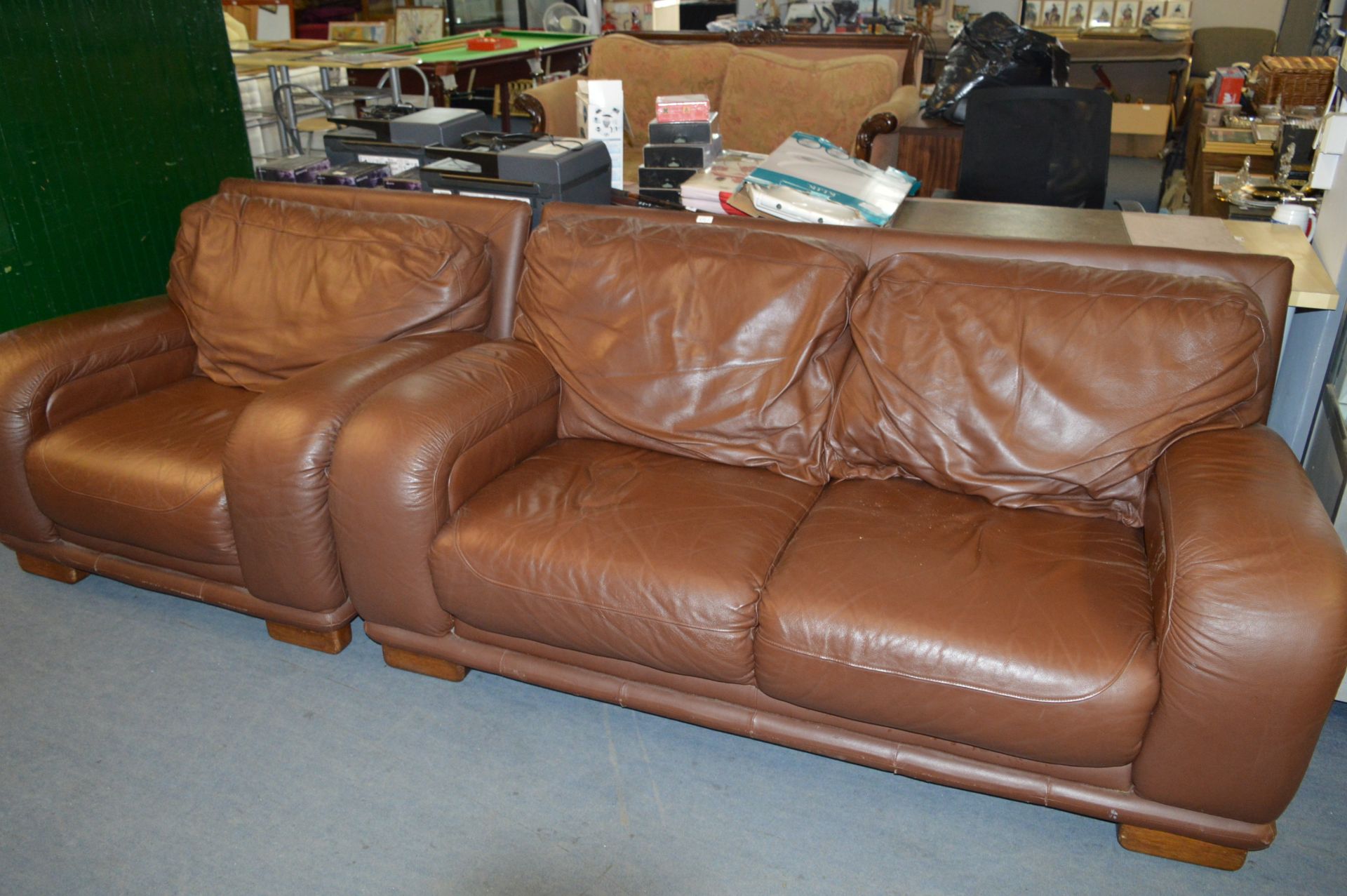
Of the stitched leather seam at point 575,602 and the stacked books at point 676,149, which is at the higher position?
the stacked books at point 676,149

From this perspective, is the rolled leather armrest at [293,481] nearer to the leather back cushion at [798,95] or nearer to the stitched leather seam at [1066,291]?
the stitched leather seam at [1066,291]

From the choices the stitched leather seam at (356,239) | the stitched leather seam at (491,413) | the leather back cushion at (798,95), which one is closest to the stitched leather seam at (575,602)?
the stitched leather seam at (491,413)

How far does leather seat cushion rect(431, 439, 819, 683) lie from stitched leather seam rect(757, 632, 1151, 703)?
0.13m

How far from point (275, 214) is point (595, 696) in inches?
59.0

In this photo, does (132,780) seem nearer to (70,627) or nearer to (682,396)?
(70,627)

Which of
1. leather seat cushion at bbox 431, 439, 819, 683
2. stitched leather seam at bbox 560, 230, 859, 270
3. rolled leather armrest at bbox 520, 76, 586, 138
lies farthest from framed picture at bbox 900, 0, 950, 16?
leather seat cushion at bbox 431, 439, 819, 683

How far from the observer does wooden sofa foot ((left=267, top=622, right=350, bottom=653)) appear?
2.09 m

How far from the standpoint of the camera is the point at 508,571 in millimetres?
1727

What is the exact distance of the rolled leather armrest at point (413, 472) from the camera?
5.80 feet

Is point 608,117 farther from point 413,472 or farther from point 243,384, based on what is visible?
point 413,472

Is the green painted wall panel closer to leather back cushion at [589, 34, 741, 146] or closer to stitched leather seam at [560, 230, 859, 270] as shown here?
stitched leather seam at [560, 230, 859, 270]

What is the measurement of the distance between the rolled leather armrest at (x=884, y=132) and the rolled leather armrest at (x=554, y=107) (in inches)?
54.5

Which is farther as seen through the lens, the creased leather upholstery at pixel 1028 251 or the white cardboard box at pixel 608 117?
the white cardboard box at pixel 608 117

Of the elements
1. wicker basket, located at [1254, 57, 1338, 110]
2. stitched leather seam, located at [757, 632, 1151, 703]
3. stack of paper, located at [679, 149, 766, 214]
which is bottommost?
stitched leather seam, located at [757, 632, 1151, 703]
